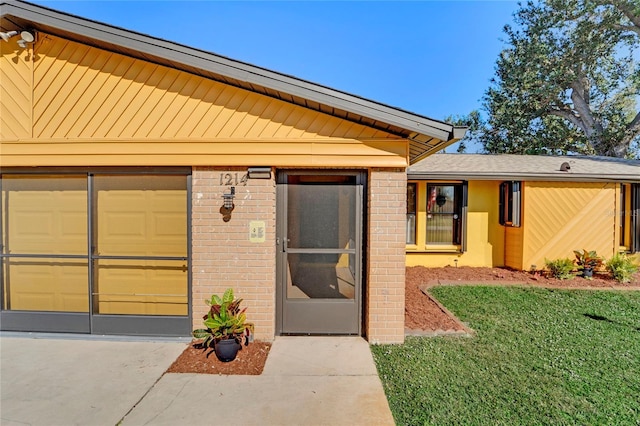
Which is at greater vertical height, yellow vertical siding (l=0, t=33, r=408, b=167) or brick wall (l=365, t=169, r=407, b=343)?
yellow vertical siding (l=0, t=33, r=408, b=167)

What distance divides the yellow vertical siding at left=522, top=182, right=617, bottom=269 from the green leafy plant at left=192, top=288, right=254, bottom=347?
768cm

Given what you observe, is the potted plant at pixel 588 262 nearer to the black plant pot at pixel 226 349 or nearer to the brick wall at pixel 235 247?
the brick wall at pixel 235 247

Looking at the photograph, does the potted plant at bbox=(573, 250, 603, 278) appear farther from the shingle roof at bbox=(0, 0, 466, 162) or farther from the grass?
the shingle roof at bbox=(0, 0, 466, 162)

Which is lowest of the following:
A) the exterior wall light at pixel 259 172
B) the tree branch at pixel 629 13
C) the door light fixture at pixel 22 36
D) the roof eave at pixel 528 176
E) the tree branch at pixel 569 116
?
the exterior wall light at pixel 259 172

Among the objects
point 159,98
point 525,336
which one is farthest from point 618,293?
point 159,98

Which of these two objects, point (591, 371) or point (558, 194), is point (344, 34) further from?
point (591, 371)

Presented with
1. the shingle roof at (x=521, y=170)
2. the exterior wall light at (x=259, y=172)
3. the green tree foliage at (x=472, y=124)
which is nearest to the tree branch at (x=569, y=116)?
the green tree foliage at (x=472, y=124)

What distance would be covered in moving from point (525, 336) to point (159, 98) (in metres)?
5.97

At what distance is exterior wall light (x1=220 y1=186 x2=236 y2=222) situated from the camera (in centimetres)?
434

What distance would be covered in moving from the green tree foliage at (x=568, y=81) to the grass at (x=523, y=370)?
→ 15.8 metres

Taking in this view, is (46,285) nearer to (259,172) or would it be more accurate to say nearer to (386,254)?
(259,172)

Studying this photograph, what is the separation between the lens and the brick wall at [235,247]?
4371 mm

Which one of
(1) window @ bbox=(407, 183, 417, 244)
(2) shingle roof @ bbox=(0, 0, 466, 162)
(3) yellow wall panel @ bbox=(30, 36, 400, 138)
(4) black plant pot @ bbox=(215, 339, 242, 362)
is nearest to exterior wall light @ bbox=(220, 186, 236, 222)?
(3) yellow wall panel @ bbox=(30, 36, 400, 138)

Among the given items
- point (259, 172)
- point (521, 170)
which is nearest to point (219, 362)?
point (259, 172)
